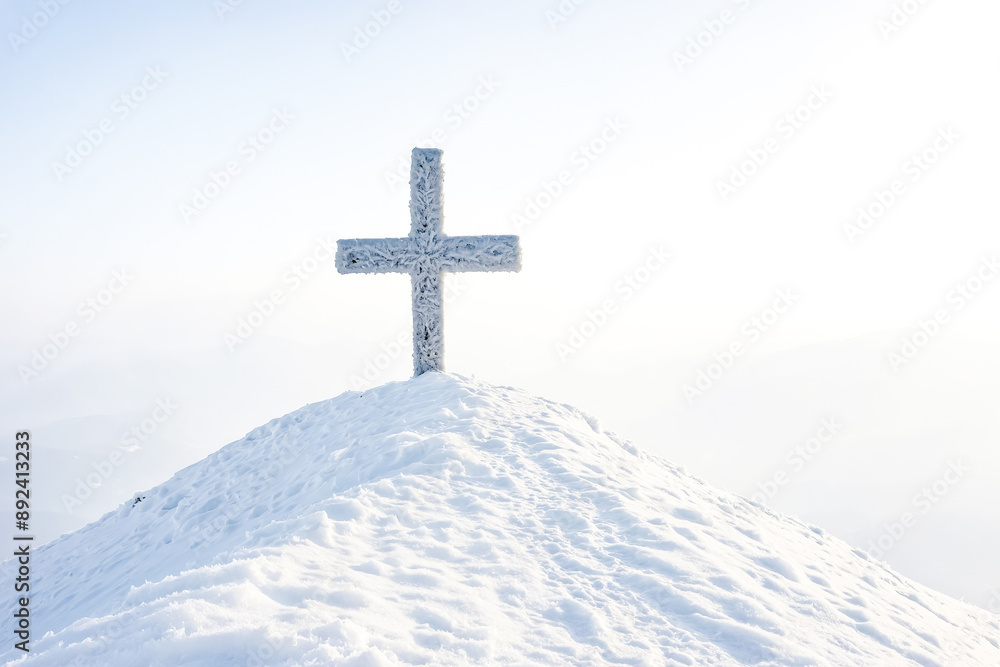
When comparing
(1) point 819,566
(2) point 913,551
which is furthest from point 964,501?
(1) point 819,566

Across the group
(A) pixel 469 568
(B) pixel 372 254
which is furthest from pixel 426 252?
(A) pixel 469 568

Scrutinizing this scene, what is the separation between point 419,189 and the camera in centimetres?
941

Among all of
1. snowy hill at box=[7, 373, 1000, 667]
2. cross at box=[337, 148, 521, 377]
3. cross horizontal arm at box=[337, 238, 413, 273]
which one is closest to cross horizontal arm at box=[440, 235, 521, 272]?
cross at box=[337, 148, 521, 377]

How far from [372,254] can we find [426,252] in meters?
0.82

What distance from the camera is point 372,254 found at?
31.0 feet

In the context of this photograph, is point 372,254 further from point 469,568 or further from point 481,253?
point 469,568

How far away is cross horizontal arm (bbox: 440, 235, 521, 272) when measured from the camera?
30.6 ft

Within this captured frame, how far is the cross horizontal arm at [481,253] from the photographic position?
367 inches

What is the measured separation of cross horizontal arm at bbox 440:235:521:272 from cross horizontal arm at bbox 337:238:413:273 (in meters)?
0.59

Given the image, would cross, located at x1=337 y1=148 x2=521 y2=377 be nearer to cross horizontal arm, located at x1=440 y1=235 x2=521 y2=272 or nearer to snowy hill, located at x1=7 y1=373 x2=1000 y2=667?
cross horizontal arm, located at x1=440 y1=235 x2=521 y2=272

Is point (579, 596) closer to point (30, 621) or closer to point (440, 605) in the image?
point (440, 605)

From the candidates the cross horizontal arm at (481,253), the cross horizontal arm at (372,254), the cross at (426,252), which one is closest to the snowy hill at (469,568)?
the cross at (426,252)

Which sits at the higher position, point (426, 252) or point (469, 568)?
point (426, 252)

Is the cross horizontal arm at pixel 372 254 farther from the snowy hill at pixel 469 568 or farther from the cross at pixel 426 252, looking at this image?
the snowy hill at pixel 469 568
